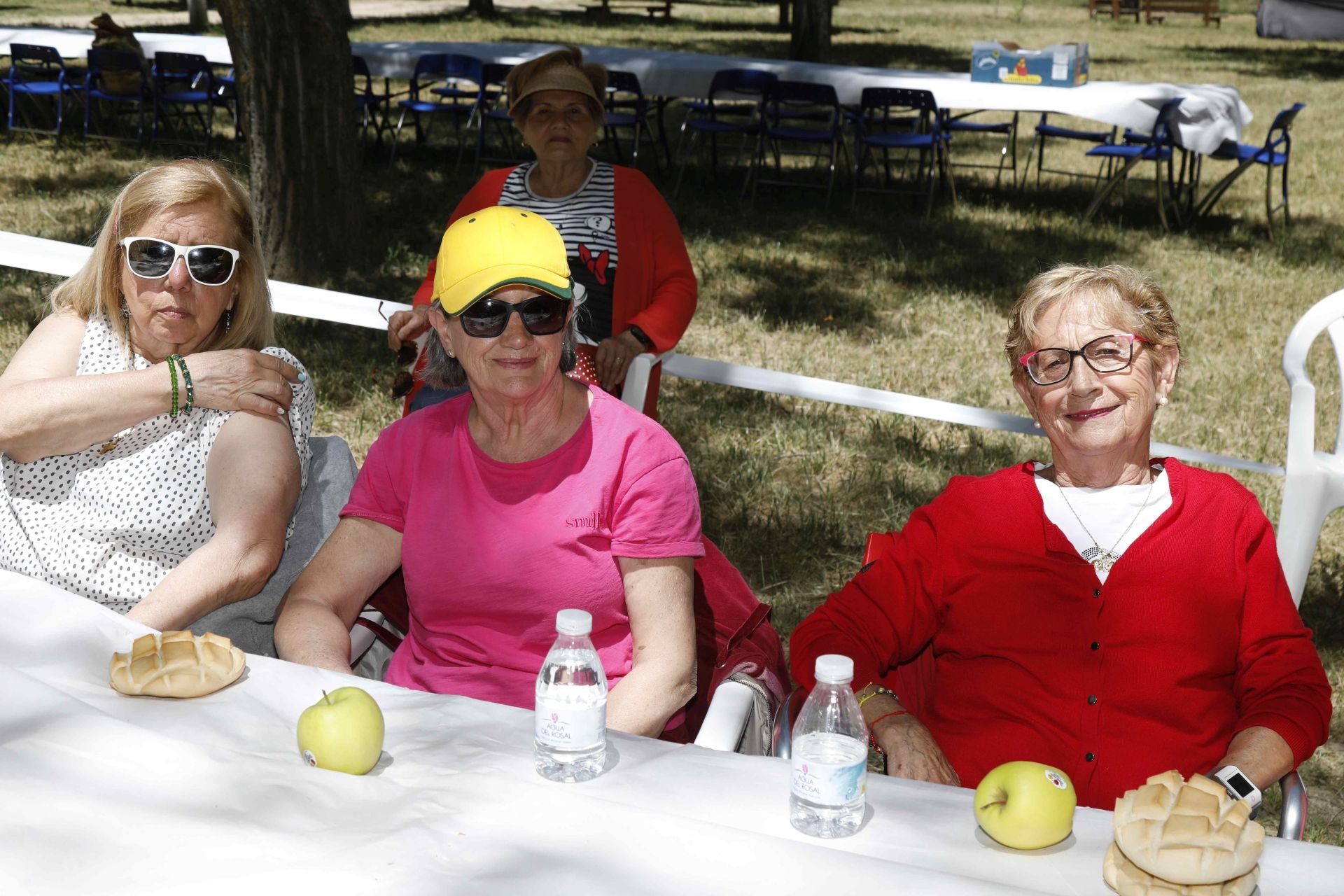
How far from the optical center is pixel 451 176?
10570mm

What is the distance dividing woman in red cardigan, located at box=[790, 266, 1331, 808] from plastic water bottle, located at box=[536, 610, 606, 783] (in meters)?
0.60

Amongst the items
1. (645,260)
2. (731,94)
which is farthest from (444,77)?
(645,260)

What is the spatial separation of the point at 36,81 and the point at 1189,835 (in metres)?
13.4

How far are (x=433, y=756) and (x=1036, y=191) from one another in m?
9.87

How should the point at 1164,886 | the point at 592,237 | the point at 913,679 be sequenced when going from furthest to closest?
the point at 592,237 < the point at 913,679 < the point at 1164,886

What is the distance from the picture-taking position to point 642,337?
3.73 meters

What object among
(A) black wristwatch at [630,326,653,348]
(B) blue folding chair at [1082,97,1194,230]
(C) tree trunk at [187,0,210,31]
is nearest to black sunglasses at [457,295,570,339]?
(A) black wristwatch at [630,326,653,348]

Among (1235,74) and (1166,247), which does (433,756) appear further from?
(1235,74)

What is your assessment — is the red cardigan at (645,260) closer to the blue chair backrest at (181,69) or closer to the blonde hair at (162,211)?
the blonde hair at (162,211)

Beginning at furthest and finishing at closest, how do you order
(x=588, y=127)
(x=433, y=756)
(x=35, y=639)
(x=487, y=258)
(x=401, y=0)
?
(x=401, y=0), (x=588, y=127), (x=487, y=258), (x=35, y=639), (x=433, y=756)

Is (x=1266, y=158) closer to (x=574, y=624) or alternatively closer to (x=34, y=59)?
(x=574, y=624)

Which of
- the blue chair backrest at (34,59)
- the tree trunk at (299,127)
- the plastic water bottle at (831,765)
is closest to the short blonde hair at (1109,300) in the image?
the plastic water bottle at (831,765)

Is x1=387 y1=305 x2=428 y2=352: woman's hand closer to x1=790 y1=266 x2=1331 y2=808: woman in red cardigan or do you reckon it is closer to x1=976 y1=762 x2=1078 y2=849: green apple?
x1=790 y1=266 x2=1331 y2=808: woman in red cardigan

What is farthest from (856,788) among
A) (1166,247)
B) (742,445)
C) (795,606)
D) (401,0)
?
(401,0)
